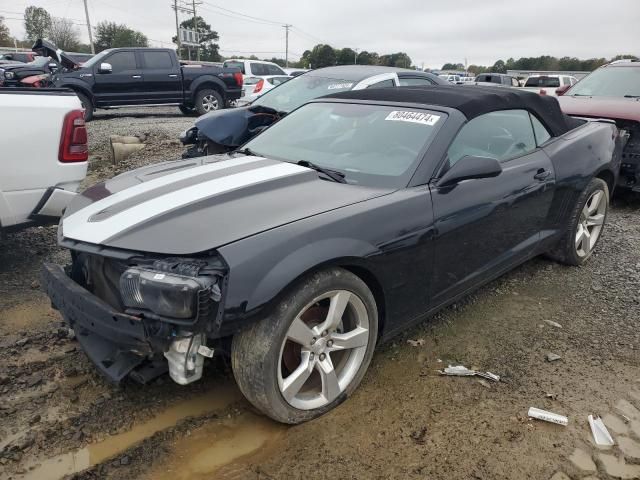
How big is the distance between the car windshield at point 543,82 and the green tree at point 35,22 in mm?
72941

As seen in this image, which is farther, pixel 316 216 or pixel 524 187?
pixel 524 187

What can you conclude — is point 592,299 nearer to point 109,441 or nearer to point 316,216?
point 316,216

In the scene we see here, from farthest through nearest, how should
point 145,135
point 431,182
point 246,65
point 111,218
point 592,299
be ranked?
point 246,65
point 145,135
point 592,299
point 431,182
point 111,218

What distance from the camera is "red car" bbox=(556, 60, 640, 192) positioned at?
231 inches

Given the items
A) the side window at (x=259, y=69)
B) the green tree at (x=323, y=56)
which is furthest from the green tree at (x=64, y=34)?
the side window at (x=259, y=69)

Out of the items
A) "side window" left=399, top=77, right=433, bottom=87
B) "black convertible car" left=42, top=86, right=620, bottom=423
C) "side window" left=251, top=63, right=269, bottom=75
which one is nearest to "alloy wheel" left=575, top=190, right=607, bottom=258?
"black convertible car" left=42, top=86, right=620, bottom=423

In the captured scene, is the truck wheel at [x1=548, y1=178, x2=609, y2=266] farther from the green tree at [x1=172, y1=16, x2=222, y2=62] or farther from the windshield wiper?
the green tree at [x1=172, y1=16, x2=222, y2=62]

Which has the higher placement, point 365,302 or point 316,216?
point 316,216

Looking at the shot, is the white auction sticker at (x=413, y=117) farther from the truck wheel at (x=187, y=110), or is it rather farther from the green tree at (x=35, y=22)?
the green tree at (x=35, y=22)

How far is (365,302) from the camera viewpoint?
2529 millimetres

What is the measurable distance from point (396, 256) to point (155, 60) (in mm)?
12494

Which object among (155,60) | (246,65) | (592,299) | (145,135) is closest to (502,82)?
(246,65)

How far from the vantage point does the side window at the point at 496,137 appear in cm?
317

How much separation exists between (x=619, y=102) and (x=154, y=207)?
6.38 m
